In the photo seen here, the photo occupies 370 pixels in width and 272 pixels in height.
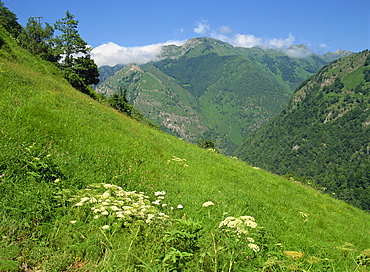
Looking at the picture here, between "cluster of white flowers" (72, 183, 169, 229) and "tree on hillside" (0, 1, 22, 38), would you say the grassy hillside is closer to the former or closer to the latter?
"cluster of white flowers" (72, 183, 169, 229)

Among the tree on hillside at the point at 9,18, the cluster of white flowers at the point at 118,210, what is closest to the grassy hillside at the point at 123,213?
the cluster of white flowers at the point at 118,210

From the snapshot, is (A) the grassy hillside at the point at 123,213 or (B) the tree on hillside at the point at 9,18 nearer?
(A) the grassy hillside at the point at 123,213

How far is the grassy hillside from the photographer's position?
539cm

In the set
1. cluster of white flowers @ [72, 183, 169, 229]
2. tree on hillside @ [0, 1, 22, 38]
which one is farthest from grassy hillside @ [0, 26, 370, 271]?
tree on hillside @ [0, 1, 22, 38]

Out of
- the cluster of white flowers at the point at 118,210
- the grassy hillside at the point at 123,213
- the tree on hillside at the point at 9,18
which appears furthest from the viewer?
the tree on hillside at the point at 9,18

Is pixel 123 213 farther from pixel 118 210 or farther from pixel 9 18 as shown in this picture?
pixel 9 18

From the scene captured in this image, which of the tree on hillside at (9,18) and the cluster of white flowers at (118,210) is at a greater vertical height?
the tree on hillside at (9,18)

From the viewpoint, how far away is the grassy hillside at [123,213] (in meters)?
5.39

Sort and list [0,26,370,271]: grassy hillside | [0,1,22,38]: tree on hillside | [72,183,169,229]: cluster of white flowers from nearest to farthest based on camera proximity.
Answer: [0,26,370,271]: grassy hillside
[72,183,169,229]: cluster of white flowers
[0,1,22,38]: tree on hillside

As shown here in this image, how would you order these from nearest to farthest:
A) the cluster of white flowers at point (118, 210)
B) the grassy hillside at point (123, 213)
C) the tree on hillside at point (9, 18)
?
1. the grassy hillside at point (123, 213)
2. the cluster of white flowers at point (118, 210)
3. the tree on hillside at point (9, 18)

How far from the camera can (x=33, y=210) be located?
6387mm

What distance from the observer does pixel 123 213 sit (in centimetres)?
667

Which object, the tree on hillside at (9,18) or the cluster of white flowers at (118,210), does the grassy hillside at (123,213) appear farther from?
the tree on hillside at (9,18)

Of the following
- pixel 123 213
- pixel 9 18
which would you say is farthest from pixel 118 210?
pixel 9 18
